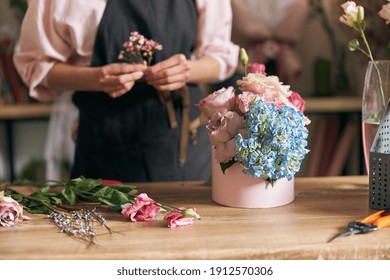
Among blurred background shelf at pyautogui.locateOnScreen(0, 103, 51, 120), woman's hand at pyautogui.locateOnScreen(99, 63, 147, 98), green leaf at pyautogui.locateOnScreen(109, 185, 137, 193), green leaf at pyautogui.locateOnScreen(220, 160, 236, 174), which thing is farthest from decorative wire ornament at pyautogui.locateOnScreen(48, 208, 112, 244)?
blurred background shelf at pyautogui.locateOnScreen(0, 103, 51, 120)

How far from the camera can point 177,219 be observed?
135cm

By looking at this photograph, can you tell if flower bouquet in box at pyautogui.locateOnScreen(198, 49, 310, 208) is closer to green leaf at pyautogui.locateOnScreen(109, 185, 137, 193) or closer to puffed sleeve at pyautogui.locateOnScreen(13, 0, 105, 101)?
green leaf at pyautogui.locateOnScreen(109, 185, 137, 193)

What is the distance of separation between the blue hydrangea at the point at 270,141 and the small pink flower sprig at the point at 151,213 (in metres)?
0.16

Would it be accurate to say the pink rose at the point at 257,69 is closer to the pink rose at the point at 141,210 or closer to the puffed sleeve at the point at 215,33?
the pink rose at the point at 141,210

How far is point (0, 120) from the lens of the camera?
11.8 feet

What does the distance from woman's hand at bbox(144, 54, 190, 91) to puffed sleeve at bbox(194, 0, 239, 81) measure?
0.22 meters

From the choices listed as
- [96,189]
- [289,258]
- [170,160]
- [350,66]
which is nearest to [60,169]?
[170,160]

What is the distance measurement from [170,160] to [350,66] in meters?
1.91

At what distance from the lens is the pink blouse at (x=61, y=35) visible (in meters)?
2.05

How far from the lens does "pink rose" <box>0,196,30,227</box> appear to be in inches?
53.6

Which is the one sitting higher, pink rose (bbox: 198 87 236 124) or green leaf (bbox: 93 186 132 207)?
pink rose (bbox: 198 87 236 124)

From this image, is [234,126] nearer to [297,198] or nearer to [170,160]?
[297,198]

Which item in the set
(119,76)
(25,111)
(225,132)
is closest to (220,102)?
(225,132)

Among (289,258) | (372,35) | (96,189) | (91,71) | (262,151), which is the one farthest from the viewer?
(372,35)
